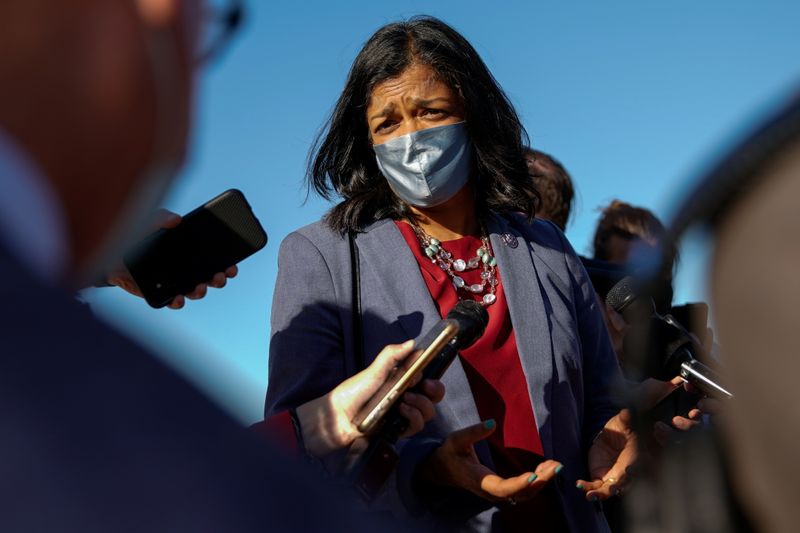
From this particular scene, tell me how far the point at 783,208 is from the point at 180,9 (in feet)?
1.59

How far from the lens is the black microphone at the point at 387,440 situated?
8.16 ft

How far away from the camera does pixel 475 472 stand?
2.65 metres

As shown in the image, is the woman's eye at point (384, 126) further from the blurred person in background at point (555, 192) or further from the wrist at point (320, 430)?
the blurred person in background at point (555, 192)

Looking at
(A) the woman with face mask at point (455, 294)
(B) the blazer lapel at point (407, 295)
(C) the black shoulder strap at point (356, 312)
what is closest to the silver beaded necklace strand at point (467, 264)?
(A) the woman with face mask at point (455, 294)

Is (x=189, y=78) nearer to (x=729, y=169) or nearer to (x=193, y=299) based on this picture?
(x=729, y=169)

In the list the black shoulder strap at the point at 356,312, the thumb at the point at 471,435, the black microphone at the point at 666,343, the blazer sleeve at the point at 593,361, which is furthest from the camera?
the blazer sleeve at the point at 593,361

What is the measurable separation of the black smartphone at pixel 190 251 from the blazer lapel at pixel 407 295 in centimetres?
42

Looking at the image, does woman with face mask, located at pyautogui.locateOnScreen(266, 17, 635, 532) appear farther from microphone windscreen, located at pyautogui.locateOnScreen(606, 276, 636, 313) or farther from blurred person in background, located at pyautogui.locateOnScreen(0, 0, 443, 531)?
blurred person in background, located at pyautogui.locateOnScreen(0, 0, 443, 531)

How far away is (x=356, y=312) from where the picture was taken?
120 inches

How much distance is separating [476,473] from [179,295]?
3.33ft

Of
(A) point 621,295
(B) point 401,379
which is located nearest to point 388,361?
(B) point 401,379

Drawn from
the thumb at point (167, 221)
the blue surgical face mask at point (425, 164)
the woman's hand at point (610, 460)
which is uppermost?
the thumb at point (167, 221)

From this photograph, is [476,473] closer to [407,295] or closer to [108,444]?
[407,295]

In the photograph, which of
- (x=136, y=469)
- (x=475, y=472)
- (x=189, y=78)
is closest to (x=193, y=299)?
(x=475, y=472)
